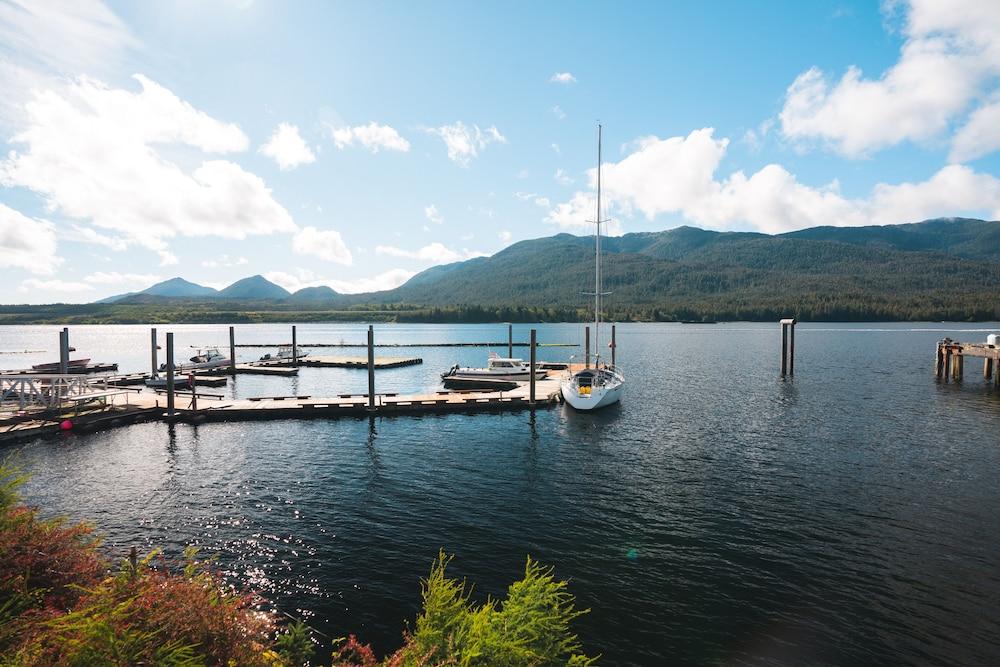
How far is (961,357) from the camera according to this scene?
56469 millimetres

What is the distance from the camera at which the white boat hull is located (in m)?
38.4

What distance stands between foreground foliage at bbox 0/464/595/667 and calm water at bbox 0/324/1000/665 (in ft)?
16.5

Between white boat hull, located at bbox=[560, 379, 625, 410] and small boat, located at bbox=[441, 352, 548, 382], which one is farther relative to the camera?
small boat, located at bbox=[441, 352, 548, 382]

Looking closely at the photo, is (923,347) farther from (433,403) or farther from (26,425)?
(26,425)

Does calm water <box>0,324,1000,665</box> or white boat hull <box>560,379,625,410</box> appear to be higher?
white boat hull <box>560,379,625,410</box>

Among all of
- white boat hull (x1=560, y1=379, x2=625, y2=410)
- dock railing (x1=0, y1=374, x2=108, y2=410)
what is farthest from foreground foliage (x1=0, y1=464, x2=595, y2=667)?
dock railing (x1=0, y1=374, x2=108, y2=410)

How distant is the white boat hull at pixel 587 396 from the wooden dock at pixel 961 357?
4356 centimetres

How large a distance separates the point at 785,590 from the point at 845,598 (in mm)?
1563

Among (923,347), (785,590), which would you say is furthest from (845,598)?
(923,347)

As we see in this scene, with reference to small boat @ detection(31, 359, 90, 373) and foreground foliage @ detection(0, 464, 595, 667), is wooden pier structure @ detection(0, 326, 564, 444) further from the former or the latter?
foreground foliage @ detection(0, 464, 595, 667)

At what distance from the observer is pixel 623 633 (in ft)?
41.2

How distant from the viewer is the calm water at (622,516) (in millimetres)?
13016

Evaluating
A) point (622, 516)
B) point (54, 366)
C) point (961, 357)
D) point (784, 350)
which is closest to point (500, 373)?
point (622, 516)

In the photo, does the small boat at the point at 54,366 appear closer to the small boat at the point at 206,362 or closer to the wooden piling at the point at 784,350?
the small boat at the point at 206,362
